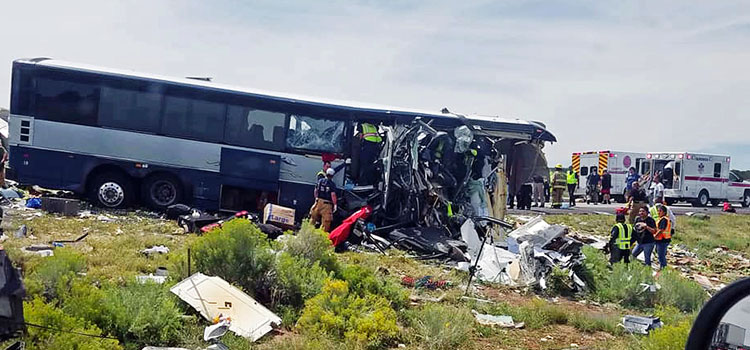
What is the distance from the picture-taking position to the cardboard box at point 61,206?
1352 centimetres

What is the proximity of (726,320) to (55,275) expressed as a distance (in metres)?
5.96

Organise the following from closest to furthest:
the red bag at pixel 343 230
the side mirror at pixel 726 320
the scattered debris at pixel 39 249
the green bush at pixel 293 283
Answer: the side mirror at pixel 726 320
the green bush at pixel 293 283
the scattered debris at pixel 39 249
the red bag at pixel 343 230

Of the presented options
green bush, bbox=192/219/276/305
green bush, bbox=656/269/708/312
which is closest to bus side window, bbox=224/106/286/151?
green bush, bbox=192/219/276/305

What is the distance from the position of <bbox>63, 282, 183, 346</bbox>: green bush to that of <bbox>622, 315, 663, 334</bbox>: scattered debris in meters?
5.10

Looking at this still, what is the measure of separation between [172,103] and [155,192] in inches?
79.3

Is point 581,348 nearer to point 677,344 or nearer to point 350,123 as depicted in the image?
point 677,344

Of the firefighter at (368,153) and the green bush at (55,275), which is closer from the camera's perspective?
the green bush at (55,275)

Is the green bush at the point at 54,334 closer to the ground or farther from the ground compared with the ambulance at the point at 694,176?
closer to the ground

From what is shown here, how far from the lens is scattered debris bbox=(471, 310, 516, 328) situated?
25.7ft

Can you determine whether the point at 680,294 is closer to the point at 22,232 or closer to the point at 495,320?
the point at 495,320

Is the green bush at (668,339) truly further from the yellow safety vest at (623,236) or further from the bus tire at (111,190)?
the bus tire at (111,190)

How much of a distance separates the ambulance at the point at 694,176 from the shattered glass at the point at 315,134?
79.1 feet

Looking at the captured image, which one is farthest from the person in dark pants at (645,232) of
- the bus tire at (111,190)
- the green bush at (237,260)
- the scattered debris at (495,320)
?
the bus tire at (111,190)

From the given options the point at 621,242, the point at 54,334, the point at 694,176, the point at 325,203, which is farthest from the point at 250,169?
the point at 694,176
